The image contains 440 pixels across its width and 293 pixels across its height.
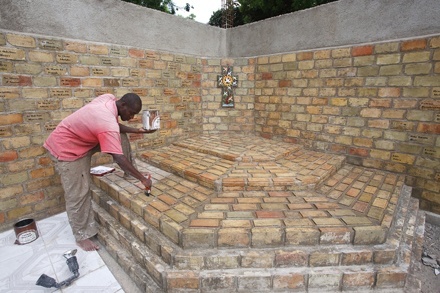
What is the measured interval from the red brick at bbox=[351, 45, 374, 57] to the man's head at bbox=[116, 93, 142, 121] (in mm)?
3116

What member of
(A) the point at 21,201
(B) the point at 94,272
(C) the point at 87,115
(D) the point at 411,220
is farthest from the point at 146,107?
(D) the point at 411,220

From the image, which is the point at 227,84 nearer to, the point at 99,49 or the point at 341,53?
the point at 341,53

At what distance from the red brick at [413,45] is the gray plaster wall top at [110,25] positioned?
3.25m

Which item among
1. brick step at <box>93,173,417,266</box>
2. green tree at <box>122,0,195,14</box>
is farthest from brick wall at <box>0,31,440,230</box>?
green tree at <box>122,0,195,14</box>

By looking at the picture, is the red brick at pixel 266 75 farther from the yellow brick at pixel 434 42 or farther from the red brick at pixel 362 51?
the yellow brick at pixel 434 42

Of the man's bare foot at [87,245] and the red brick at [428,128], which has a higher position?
the red brick at [428,128]

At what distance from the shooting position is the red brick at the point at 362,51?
3.19 m

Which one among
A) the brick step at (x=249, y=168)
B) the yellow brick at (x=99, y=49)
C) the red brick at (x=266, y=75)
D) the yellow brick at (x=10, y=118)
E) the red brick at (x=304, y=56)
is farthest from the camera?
the red brick at (x=266, y=75)

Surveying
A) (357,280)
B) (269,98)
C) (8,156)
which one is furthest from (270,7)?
(357,280)

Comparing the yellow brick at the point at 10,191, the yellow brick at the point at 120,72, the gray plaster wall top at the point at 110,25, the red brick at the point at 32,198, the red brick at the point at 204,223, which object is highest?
the gray plaster wall top at the point at 110,25

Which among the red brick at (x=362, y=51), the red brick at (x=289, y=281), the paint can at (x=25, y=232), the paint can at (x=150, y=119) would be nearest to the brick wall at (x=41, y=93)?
the paint can at (x=25, y=232)

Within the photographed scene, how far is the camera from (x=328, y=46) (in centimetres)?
362

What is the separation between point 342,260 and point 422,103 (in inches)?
92.9

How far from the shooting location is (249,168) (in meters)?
3.07
